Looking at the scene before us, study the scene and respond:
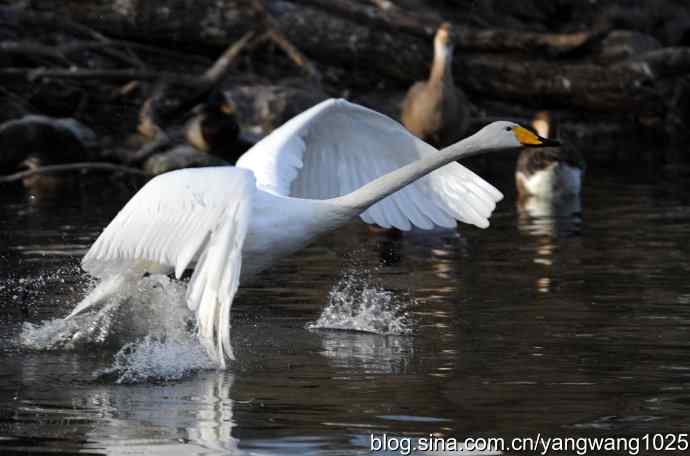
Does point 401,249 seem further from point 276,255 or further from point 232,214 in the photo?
point 232,214

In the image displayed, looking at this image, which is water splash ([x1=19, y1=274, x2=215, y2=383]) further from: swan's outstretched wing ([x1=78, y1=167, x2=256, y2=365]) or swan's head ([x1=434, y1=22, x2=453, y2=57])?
swan's head ([x1=434, y1=22, x2=453, y2=57])

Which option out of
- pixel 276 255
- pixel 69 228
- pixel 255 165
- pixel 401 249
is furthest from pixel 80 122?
pixel 276 255

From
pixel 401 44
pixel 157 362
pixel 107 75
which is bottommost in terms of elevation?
pixel 157 362

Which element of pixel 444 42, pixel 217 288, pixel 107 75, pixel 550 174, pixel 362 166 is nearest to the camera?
pixel 217 288

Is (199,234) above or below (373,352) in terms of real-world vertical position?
above

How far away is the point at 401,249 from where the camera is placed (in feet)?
37.0

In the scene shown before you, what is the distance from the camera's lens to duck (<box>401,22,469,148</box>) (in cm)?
1598

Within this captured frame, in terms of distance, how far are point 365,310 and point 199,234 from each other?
76.8 inches

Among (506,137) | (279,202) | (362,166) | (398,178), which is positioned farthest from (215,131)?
(506,137)

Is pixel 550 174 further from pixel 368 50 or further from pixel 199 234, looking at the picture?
pixel 199 234

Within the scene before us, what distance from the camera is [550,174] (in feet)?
47.0

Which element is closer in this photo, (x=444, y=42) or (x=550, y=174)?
(x=550, y=174)

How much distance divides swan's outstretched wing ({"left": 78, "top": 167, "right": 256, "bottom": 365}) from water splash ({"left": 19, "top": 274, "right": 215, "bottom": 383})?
1.29 feet

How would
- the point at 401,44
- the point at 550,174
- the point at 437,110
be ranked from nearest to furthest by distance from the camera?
1. the point at 550,174
2. the point at 437,110
3. the point at 401,44
